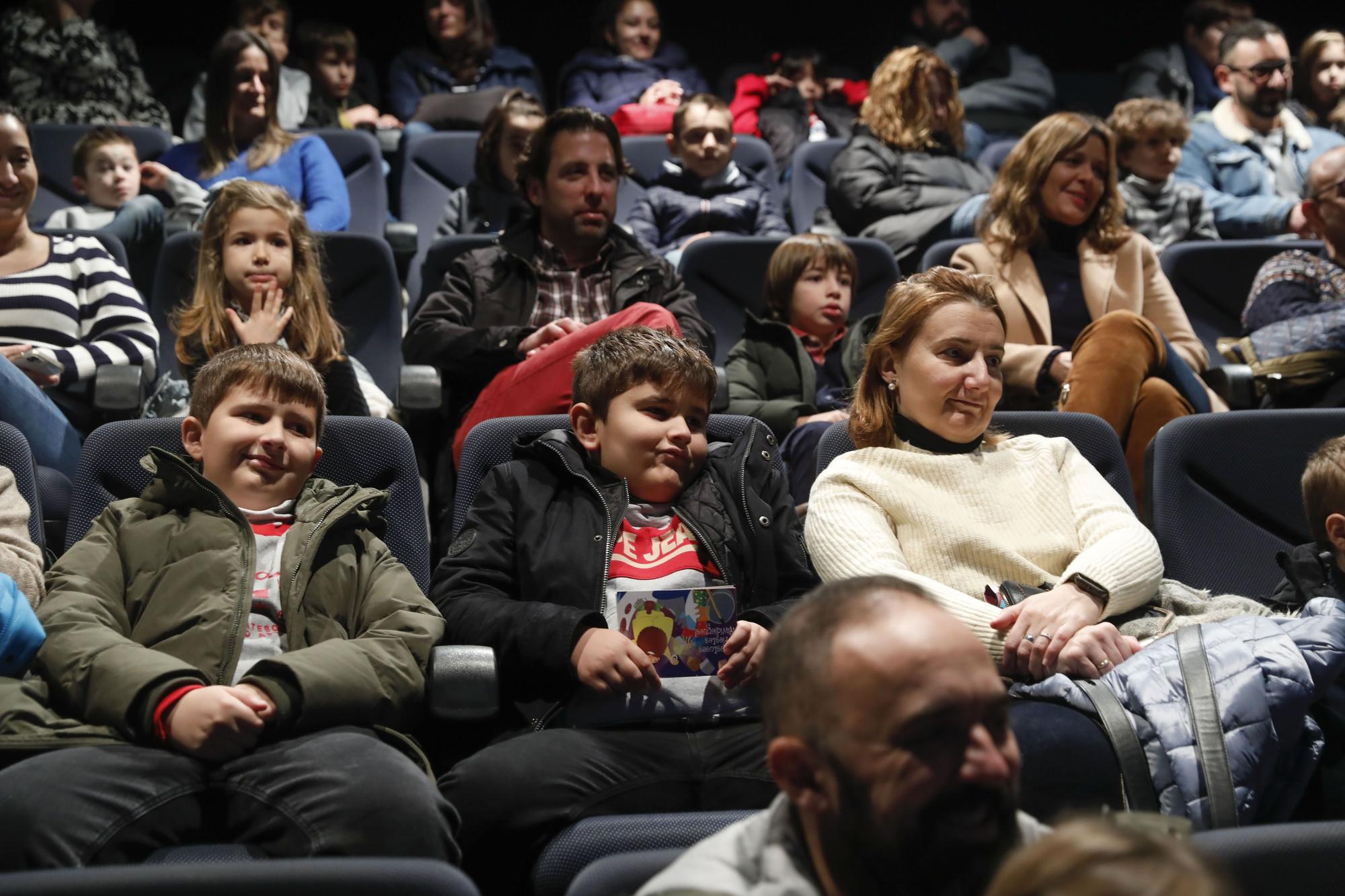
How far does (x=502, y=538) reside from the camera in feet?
6.24

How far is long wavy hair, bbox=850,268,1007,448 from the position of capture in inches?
82.0

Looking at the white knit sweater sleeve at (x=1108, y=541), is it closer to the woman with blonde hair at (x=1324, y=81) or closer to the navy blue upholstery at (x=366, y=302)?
the navy blue upholstery at (x=366, y=302)

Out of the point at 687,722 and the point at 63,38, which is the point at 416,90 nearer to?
the point at 63,38

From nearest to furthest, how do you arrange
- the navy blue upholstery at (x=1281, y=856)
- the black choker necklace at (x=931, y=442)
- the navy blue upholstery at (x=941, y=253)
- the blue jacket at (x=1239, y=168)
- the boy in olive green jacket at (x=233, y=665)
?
the navy blue upholstery at (x=1281, y=856) < the boy in olive green jacket at (x=233, y=665) < the black choker necklace at (x=931, y=442) < the navy blue upholstery at (x=941, y=253) < the blue jacket at (x=1239, y=168)

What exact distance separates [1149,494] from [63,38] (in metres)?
4.13

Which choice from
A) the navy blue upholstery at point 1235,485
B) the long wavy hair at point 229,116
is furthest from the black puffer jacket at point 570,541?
the long wavy hair at point 229,116

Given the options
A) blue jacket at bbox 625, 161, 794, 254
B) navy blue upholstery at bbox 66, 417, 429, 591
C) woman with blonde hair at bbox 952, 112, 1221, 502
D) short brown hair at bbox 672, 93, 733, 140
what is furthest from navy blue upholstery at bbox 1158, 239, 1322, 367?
navy blue upholstery at bbox 66, 417, 429, 591

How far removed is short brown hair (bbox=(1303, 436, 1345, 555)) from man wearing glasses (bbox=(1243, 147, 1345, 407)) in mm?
850

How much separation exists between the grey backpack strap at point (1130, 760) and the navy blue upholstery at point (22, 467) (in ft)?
4.73

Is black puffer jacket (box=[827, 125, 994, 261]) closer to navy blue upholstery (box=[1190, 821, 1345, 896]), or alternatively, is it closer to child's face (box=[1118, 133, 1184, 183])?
child's face (box=[1118, 133, 1184, 183])

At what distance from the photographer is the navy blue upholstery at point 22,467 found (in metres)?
1.92

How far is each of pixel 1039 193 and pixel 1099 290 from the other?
0.87ft

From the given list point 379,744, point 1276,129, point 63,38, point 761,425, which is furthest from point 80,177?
point 1276,129

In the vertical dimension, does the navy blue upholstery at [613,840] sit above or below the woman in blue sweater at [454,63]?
below
